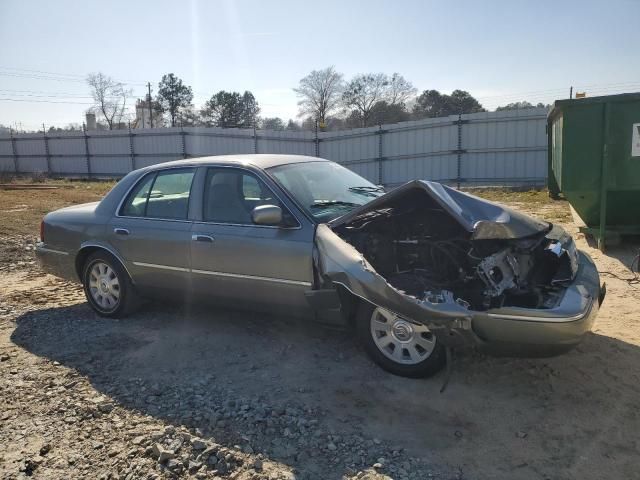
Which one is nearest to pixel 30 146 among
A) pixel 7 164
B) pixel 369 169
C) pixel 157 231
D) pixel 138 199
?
pixel 7 164

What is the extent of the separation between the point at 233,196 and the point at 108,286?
1788mm

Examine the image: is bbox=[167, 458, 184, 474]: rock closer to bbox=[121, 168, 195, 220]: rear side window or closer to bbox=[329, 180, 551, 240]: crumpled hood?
bbox=[329, 180, 551, 240]: crumpled hood

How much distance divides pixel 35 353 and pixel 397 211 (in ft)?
11.0

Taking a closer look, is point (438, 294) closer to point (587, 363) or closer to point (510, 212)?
point (510, 212)

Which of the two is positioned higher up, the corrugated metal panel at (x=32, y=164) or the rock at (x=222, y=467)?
the corrugated metal panel at (x=32, y=164)

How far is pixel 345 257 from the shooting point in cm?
360

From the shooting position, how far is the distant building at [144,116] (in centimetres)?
5277

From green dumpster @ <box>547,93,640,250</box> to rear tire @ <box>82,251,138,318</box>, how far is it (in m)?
5.96

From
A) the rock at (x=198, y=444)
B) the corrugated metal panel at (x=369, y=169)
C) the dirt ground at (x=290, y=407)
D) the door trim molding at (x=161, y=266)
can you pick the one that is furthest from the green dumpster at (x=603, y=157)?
the corrugated metal panel at (x=369, y=169)

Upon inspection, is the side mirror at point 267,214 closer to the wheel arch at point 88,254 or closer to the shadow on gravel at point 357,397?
the shadow on gravel at point 357,397

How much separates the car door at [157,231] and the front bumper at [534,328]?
8.79 ft

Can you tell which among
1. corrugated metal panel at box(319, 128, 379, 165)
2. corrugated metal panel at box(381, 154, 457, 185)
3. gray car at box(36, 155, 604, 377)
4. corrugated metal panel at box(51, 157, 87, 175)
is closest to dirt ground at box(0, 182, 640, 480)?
gray car at box(36, 155, 604, 377)

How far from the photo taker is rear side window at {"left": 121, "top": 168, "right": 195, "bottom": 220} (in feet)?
15.6

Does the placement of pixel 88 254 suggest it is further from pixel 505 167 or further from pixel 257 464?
pixel 505 167
